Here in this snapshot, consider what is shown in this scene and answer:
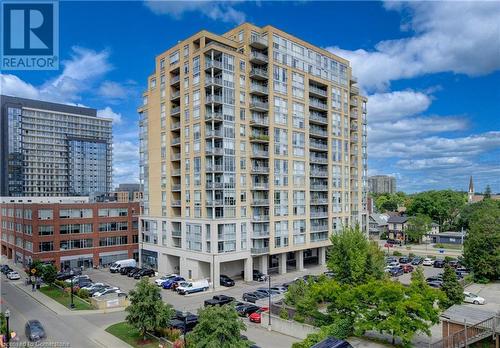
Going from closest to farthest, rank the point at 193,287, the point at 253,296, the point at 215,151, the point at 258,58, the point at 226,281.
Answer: the point at 253,296 → the point at 193,287 → the point at 226,281 → the point at 215,151 → the point at 258,58

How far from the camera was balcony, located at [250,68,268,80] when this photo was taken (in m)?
56.5

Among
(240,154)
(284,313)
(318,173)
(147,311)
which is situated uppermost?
(240,154)

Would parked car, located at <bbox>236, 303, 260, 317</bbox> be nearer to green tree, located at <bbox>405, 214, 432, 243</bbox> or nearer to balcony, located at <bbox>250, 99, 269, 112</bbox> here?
balcony, located at <bbox>250, 99, 269, 112</bbox>

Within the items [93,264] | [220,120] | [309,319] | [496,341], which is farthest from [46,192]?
[496,341]

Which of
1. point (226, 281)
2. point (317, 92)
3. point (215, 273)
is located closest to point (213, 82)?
point (317, 92)

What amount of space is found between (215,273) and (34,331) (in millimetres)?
23419

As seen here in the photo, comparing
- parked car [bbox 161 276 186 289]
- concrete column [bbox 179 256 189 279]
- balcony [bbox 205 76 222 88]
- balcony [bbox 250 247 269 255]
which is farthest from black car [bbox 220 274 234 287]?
balcony [bbox 205 76 222 88]

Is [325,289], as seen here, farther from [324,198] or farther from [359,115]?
[359,115]

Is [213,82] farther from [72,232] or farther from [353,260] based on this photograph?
[72,232]

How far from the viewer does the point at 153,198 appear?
207 ft

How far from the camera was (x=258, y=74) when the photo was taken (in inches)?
2226

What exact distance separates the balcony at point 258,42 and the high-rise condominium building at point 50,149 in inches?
4561

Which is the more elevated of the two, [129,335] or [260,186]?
[260,186]

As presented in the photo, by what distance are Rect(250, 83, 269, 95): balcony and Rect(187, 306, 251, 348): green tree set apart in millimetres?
39586
